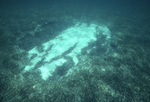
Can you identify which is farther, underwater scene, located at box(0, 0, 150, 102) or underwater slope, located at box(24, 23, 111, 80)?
underwater slope, located at box(24, 23, 111, 80)

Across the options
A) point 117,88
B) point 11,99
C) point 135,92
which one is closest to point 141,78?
point 135,92

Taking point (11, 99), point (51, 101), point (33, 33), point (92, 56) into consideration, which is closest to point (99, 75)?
point (92, 56)

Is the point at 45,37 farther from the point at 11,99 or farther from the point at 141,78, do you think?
the point at 141,78

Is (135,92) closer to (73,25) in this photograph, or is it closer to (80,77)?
(80,77)

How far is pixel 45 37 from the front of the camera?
21281mm

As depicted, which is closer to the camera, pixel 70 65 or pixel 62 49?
pixel 70 65

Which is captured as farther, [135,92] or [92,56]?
[92,56]

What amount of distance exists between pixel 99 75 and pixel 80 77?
9.48 feet

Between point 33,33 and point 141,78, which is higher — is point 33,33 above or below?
above

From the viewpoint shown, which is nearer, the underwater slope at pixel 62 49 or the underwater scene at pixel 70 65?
the underwater scene at pixel 70 65

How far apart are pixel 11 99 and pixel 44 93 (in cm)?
389

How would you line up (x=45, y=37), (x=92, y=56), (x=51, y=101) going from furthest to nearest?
(x=45, y=37), (x=92, y=56), (x=51, y=101)

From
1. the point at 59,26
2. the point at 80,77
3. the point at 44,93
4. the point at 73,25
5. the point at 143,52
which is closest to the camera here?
the point at 44,93

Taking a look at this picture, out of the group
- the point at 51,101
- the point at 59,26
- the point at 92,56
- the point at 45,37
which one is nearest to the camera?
the point at 51,101
